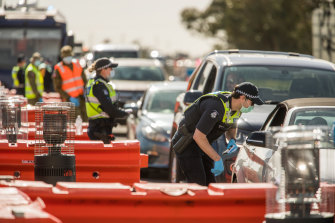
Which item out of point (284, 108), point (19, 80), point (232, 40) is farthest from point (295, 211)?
point (232, 40)

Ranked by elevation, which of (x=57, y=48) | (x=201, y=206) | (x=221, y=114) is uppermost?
(x=57, y=48)

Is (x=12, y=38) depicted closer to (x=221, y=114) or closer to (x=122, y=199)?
(x=221, y=114)

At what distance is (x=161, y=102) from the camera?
57.8ft

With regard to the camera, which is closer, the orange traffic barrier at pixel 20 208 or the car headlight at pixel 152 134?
the orange traffic barrier at pixel 20 208

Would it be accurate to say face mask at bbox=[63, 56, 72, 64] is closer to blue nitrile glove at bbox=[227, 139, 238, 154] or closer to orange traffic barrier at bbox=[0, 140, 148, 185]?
orange traffic barrier at bbox=[0, 140, 148, 185]

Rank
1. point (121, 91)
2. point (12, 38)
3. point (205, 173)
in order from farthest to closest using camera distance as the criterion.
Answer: point (12, 38)
point (121, 91)
point (205, 173)

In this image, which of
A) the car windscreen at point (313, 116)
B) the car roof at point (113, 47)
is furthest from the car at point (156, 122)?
the car roof at point (113, 47)

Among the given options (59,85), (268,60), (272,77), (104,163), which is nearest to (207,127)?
(104,163)

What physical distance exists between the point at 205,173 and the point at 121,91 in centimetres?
1494

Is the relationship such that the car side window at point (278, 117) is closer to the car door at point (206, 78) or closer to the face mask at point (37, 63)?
the car door at point (206, 78)

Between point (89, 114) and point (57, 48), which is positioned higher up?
point (57, 48)

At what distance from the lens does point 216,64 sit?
12.0 metres

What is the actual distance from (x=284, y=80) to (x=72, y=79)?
7.27 m

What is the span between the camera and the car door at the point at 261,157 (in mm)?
8000
